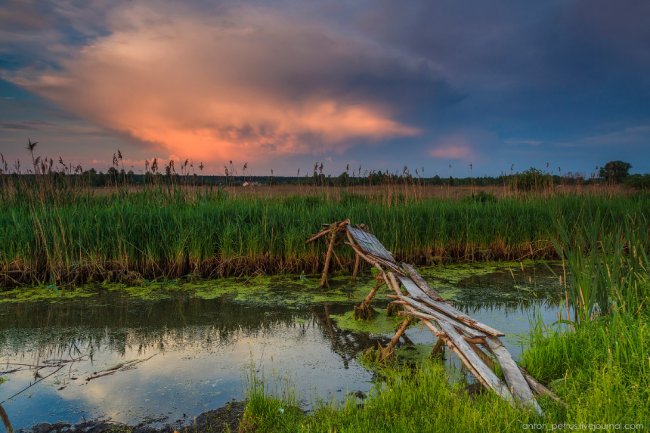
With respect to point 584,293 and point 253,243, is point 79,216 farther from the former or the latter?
point 584,293

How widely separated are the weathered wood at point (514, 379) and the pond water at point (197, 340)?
3.05ft

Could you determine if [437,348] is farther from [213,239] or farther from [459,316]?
[213,239]

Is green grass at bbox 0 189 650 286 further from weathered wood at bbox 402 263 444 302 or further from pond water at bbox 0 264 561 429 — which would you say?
weathered wood at bbox 402 263 444 302

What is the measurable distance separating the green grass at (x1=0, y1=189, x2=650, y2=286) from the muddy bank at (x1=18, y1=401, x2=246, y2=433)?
4.36 meters

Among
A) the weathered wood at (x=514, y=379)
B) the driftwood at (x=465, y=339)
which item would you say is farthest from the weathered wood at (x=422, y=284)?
the weathered wood at (x=514, y=379)

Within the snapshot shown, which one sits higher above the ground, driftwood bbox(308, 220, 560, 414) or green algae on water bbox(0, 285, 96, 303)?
driftwood bbox(308, 220, 560, 414)

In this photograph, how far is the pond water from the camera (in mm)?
3773

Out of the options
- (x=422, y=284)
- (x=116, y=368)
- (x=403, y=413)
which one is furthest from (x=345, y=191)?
(x=403, y=413)

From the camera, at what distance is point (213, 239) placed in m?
8.00

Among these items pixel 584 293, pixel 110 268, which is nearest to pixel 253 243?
pixel 110 268

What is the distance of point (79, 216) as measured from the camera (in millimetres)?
8227

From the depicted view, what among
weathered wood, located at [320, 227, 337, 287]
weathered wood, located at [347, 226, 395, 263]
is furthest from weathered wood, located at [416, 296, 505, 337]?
weathered wood, located at [320, 227, 337, 287]

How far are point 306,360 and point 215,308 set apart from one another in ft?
7.23

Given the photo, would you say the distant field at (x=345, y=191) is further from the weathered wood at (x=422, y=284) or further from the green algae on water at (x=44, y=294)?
the weathered wood at (x=422, y=284)
